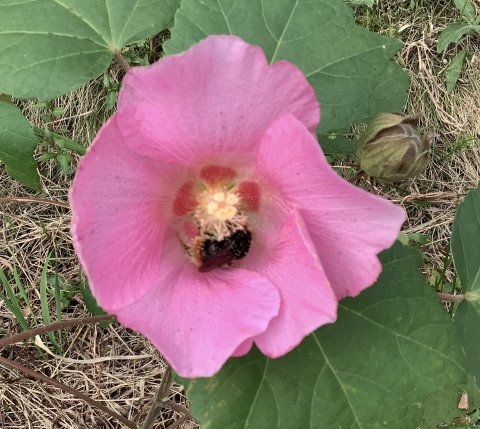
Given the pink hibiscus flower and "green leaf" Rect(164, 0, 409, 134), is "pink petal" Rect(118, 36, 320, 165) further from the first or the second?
"green leaf" Rect(164, 0, 409, 134)

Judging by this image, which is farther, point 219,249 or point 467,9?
point 467,9

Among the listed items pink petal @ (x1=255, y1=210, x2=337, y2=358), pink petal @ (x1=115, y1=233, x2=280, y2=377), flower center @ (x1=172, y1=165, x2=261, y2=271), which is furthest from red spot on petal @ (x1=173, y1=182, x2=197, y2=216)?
pink petal @ (x1=255, y1=210, x2=337, y2=358)

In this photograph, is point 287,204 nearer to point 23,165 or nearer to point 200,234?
point 200,234

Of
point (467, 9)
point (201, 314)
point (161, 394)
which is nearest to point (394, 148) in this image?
point (201, 314)

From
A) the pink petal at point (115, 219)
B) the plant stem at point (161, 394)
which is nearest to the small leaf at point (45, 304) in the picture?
the plant stem at point (161, 394)

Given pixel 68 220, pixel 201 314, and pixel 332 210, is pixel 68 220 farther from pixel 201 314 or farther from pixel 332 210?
pixel 332 210

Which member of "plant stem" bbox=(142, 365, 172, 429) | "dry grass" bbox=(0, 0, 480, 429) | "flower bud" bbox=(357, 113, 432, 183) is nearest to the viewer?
"flower bud" bbox=(357, 113, 432, 183)
